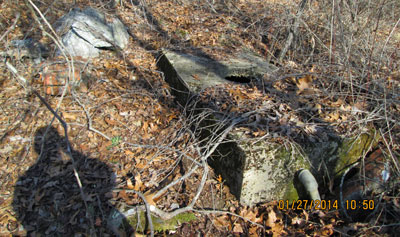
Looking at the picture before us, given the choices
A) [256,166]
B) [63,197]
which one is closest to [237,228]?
[256,166]

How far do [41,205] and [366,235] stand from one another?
3.61 metres

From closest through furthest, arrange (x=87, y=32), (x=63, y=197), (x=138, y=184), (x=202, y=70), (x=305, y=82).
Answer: (x=63, y=197), (x=138, y=184), (x=305, y=82), (x=202, y=70), (x=87, y=32)

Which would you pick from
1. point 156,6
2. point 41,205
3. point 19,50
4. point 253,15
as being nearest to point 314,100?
point 41,205

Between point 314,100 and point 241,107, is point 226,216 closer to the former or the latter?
point 241,107

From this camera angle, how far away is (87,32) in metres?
5.30

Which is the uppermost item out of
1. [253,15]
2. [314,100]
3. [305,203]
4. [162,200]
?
[253,15]

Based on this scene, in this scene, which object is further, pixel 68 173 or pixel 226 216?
pixel 68 173

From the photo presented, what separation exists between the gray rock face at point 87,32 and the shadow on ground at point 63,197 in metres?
2.21

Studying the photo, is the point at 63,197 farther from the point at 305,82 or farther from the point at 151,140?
the point at 305,82

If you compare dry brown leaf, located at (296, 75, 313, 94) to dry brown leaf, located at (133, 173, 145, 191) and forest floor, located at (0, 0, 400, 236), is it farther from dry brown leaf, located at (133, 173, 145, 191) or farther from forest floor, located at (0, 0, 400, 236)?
dry brown leaf, located at (133, 173, 145, 191)

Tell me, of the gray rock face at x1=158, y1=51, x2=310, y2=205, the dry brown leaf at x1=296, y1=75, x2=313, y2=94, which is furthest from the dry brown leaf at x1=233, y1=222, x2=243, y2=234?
the dry brown leaf at x1=296, y1=75, x2=313, y2=94

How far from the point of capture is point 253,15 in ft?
24.0
